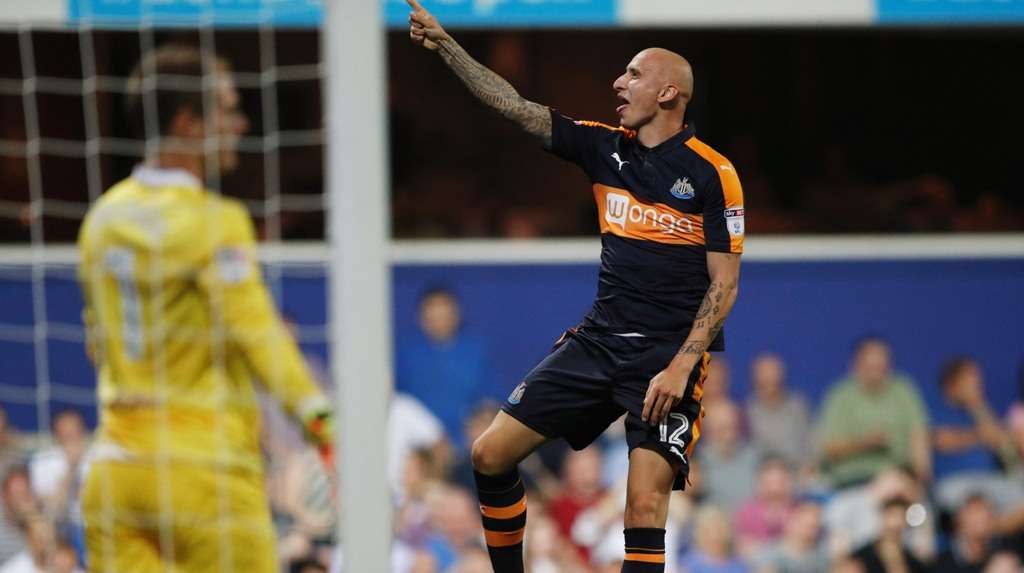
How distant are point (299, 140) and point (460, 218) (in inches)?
40.9

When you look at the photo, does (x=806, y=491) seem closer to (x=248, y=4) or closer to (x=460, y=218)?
(x=460, y=218)

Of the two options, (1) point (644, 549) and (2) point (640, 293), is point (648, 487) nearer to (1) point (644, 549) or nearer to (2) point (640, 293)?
(1) point (644, 549)

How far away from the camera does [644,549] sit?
4.69m

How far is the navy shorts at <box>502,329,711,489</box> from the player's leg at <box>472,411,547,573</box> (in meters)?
0.04

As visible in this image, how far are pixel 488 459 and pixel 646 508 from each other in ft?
1.70

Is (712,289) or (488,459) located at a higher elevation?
(712,289)

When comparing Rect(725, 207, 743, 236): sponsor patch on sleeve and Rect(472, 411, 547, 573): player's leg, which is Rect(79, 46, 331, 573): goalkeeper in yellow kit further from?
Rect(725, 207, 743, 236): sponsor patch on sleeve

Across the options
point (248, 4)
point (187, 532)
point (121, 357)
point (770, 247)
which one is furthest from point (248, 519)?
point (770, 247)

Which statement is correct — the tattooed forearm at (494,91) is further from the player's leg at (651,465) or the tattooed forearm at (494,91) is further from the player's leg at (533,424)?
the player's leg at (651,465)

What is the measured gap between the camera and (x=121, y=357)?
467 centimetres

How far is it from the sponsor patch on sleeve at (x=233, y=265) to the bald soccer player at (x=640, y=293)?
807mm

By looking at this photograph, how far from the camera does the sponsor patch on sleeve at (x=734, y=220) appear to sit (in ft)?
15.1

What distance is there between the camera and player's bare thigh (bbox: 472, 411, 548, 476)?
4832 mm

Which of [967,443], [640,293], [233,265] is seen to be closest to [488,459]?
[640,293]
